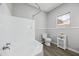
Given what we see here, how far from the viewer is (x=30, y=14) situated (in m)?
1.12

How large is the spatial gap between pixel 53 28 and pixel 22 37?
59cm

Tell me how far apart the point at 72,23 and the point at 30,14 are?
739 millimetres

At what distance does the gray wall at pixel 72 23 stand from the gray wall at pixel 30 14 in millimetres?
114

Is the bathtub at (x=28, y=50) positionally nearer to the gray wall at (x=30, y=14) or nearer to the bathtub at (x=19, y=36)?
the bathtub at (x=19, y=36)

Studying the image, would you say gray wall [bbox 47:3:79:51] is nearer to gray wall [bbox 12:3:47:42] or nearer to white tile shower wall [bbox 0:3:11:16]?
gray wall [bbox 12:3:47:42]

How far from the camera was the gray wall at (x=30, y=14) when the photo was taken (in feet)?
3.46

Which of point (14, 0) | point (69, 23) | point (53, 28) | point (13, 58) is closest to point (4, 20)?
point (14, 0)

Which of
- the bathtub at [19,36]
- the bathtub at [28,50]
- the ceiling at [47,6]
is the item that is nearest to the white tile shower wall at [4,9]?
the bathtub at [19,36]

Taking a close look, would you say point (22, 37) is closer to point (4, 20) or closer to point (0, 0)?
point (4, 20)

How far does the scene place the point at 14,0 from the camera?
3.37 ft

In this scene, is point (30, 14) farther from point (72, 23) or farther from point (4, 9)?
point (72, 23)

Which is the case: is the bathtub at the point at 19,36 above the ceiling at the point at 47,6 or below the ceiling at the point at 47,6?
below

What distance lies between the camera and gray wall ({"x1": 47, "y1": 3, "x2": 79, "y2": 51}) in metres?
1.07

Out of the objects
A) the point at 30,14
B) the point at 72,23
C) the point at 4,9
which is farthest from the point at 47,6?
the point at 4,9
